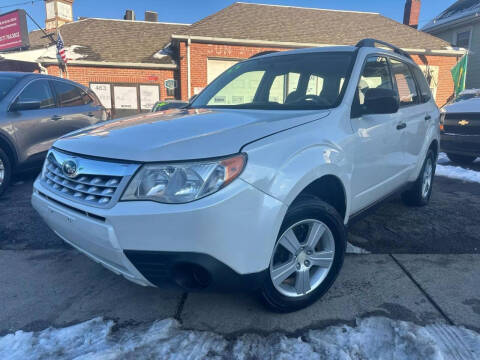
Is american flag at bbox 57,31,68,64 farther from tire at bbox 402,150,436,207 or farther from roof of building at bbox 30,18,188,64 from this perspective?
tire at bbox 402,150,436,207

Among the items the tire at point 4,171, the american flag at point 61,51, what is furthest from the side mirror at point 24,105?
the american flag at point 61,51

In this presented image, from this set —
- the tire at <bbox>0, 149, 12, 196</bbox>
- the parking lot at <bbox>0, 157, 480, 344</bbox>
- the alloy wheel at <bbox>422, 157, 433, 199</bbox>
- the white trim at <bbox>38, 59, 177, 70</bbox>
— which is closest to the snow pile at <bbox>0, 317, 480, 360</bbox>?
the parking lot at <bbox>0, 157, 480, 344</bbox>

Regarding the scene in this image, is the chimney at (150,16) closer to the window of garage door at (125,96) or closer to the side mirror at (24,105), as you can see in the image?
the window of garage door at (125,96)

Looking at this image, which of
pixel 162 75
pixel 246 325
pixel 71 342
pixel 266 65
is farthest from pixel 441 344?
pixel 162 75

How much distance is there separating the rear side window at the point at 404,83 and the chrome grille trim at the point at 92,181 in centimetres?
271

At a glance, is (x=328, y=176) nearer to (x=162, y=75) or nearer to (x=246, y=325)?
(x=246, y=325)

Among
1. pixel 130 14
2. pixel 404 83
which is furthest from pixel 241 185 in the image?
pixel 130 14

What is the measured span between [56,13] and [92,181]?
30092mm

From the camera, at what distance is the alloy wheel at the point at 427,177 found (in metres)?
4.28

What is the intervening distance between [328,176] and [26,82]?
470 cm

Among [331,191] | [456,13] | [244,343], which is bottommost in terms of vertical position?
[244,343]

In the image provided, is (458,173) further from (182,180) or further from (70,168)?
(70,168)

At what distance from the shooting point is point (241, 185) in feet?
5.57

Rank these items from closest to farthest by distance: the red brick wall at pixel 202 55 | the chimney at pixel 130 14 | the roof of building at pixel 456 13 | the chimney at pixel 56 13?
the red brick wall at pixel 202 55
the roof of building at pixel 456 13
the chimney at pixel 130 14
the chimney at pixel 56 13
